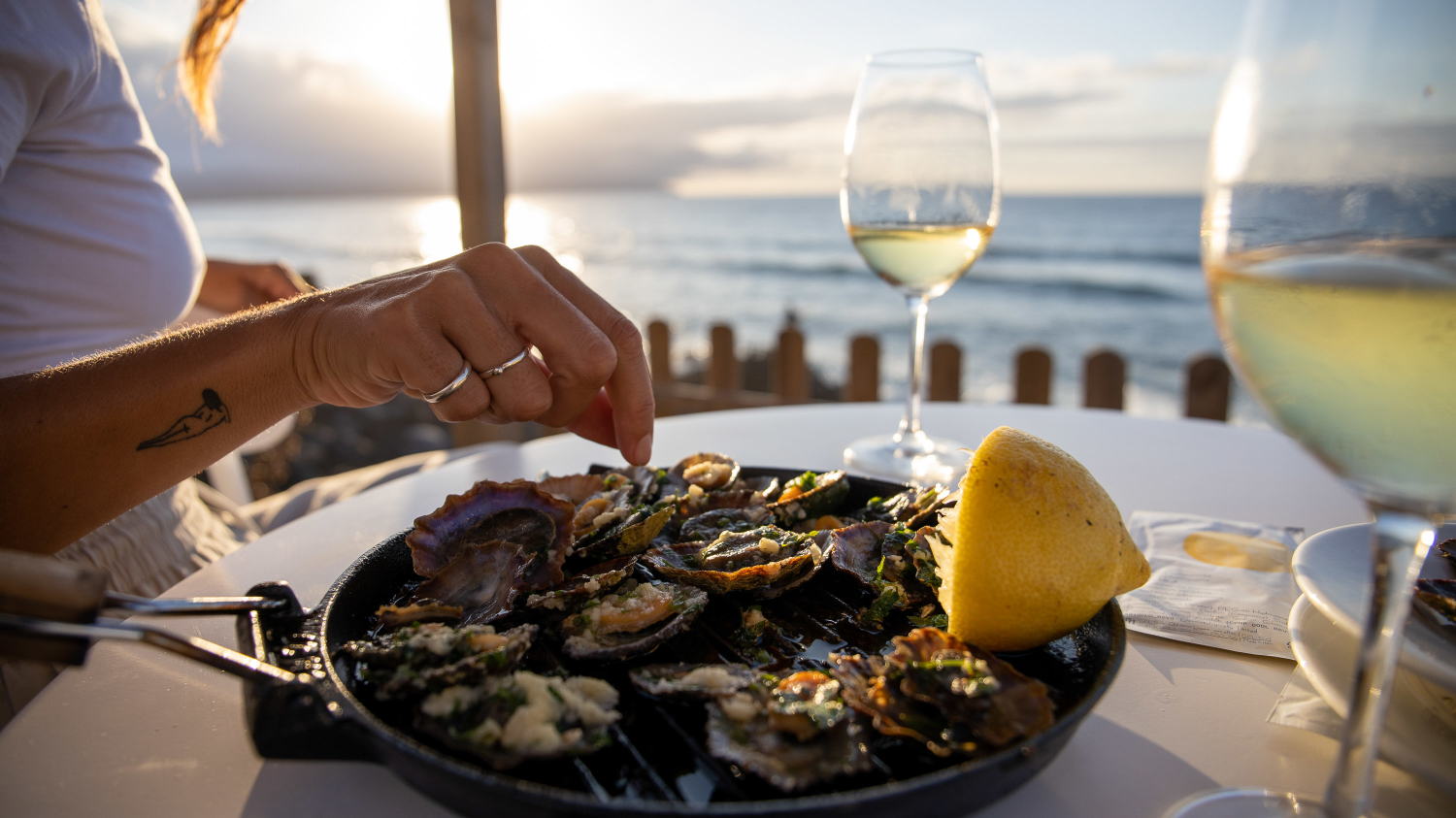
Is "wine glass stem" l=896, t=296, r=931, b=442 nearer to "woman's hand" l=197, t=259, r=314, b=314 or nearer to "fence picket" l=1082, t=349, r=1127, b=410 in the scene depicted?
"woman's hand" l=197, t=259, r=314, b=314

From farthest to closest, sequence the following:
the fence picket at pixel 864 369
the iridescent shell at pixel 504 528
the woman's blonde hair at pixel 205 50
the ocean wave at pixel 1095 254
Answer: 1. the ocean wave at pixel 1095 254
2. the fence picket at pixel 864 369
3. the woman's blonde hair at pixel 205 50
4. the iridescent shell at pixel 504 528

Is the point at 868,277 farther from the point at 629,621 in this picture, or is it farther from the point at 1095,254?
the point at 629,621

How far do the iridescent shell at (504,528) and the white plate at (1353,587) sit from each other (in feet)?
2.54

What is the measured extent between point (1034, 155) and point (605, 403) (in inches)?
627

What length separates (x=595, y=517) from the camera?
1150 mm

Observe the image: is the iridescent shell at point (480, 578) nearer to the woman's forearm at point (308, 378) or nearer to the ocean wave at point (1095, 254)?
the woman's forearm at point (308, 378)

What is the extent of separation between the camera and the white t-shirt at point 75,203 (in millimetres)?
1562

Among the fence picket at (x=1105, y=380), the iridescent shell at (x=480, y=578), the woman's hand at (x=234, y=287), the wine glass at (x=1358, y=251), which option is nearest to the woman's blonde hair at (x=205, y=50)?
the woman's hand at (x=234, y=287)

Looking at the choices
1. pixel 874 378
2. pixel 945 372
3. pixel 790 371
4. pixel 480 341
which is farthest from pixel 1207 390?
pixel 480 341

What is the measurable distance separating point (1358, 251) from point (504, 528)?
3.02 feet

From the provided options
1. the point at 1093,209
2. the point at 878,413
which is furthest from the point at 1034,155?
the point at 1093,209

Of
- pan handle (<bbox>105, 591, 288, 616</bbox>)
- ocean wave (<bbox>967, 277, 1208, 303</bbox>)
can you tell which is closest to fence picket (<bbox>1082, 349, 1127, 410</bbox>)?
pan handle (<bbox>105, 591, 288, 616</bbox>)

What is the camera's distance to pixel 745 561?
100 cm

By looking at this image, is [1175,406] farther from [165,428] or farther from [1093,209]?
[1093,209]
